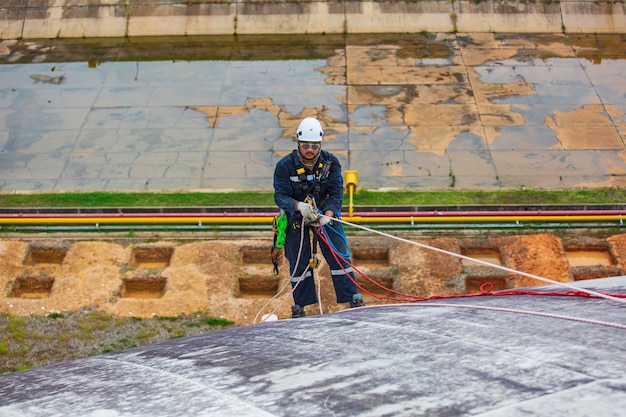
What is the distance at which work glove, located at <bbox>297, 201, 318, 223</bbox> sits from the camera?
21.2 feet

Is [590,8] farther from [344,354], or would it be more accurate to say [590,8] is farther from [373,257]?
[344,354]

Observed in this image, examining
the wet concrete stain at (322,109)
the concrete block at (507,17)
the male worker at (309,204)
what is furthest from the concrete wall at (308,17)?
the male worker at (309,204)

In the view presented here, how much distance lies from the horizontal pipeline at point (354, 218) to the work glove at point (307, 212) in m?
2.78

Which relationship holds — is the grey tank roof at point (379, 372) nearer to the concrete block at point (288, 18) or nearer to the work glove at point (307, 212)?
the work glove at point (307, 212)

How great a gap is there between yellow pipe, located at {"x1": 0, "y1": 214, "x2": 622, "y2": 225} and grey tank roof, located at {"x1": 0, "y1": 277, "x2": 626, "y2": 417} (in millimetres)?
4722

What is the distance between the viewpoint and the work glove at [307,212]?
21.2 ft

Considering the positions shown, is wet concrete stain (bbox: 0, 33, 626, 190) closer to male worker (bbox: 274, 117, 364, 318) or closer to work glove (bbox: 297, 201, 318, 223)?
male worker (bbox: 274, 117, 364, 318)

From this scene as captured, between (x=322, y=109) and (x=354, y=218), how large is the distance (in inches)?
139

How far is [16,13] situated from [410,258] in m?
10.7

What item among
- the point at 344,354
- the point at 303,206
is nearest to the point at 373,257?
the point at 303,206

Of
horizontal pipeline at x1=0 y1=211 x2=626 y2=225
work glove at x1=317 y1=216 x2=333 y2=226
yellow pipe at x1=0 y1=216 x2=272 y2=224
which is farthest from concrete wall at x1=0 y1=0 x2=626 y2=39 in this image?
work glove at x1=317 y1=216 x2=333 y2=226

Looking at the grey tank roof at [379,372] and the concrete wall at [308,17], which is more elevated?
the concrete wall at [308,17]

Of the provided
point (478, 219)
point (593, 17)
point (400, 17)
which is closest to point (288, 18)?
point (400, 17)

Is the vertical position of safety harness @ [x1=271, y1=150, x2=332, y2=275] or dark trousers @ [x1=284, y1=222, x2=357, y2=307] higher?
safety harness @ [x1=271, y1=150, x2=332, y2=275]
